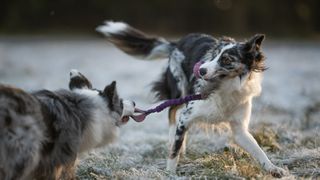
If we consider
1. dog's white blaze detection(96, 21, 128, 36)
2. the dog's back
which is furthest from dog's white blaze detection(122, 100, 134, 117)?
dog's white blaze detection(96, 21, 128, 36)

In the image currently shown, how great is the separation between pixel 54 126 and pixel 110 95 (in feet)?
3.36

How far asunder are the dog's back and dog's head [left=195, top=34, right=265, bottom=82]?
6.86 feet

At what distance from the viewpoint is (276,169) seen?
6.32 m

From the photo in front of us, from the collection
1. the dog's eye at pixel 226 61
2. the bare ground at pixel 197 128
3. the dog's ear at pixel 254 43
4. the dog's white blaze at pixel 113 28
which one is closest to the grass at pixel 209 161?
the bare ground at pixel 197 128

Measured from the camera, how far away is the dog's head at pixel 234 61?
651 cm

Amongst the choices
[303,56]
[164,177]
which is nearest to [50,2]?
[303,56]

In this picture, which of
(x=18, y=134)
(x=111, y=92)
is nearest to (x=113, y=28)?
(x=111, y=92)

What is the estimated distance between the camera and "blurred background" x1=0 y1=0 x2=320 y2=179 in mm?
7423

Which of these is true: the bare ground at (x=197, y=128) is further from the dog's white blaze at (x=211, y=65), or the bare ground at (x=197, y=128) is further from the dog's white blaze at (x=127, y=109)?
the dog's white blaze at (x=211, y=65)

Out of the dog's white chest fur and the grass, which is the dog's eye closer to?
the dog's white chest fur

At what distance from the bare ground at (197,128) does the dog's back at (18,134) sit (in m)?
1.16

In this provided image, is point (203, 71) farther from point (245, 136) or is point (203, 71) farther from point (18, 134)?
point (18, 134)

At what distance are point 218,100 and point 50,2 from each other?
28.0 meters

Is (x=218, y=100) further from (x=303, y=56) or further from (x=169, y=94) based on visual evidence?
(x=303, y=56)
